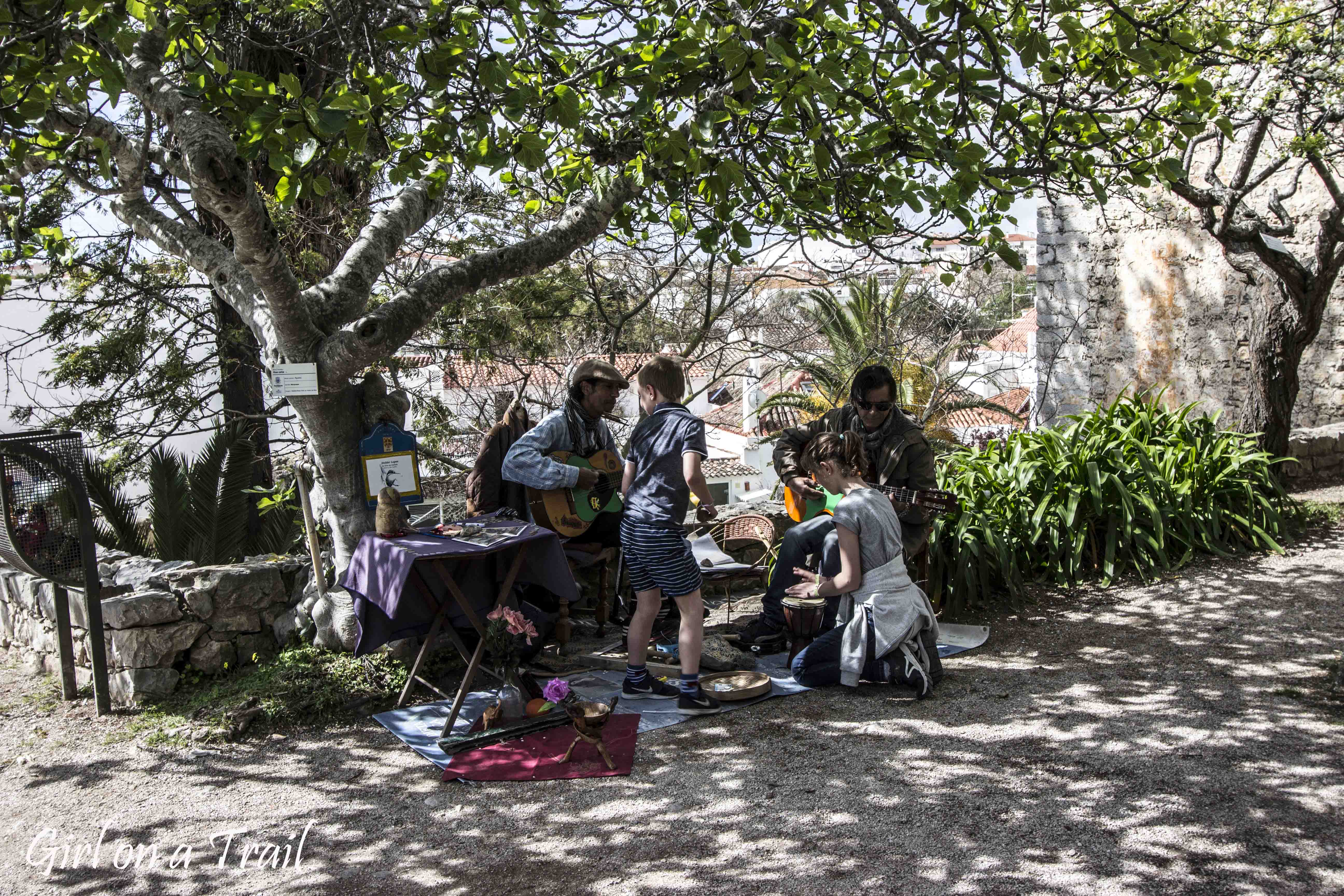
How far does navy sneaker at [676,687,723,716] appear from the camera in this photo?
15.5ft

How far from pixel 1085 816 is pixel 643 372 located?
101 inches

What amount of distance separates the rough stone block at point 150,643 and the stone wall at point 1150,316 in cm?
968

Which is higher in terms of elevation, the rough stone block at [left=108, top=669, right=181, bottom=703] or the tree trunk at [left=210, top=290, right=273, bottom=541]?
the tree trunk at [left=210, top=290, right=273, bottom=541]

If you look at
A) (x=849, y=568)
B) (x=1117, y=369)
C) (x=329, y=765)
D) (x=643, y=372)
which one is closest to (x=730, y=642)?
(x=849, y=568)

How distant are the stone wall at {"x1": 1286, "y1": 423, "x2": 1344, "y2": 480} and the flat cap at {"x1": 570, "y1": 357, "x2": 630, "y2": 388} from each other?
7.65m

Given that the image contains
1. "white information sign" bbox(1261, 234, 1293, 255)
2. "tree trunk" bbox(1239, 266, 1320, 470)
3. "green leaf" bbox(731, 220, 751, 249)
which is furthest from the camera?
"tree trunk" bbox(1239, 266, 1320, 470)

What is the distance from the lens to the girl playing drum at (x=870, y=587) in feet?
15.5

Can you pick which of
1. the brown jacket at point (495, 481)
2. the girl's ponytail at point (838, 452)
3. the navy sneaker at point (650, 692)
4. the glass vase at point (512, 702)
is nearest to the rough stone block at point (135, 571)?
the brown jacket at point (495, 481)

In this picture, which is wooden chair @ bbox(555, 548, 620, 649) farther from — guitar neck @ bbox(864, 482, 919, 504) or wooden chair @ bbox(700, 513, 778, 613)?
guitar neck @ bbox(864, 482, 919, 504)

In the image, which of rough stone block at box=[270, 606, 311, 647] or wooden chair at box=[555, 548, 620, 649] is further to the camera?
wooden chair at box=[555, 548, 620, 649]

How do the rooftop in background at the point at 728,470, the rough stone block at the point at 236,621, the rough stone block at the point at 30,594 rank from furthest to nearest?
the rooftop in background at the point at 728,470
the rough stone block at the point at 30,594
the rough stone block at the point at 236,621

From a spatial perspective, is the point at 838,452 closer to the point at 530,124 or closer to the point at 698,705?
the point at 698,705

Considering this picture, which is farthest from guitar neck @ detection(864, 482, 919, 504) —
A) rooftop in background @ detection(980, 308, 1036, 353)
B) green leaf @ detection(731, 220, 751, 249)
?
rooftop in background @ detection(980, 308, 1036, 353)

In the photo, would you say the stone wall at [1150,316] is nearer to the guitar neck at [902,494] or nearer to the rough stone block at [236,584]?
the guitar neck at [902,494]
